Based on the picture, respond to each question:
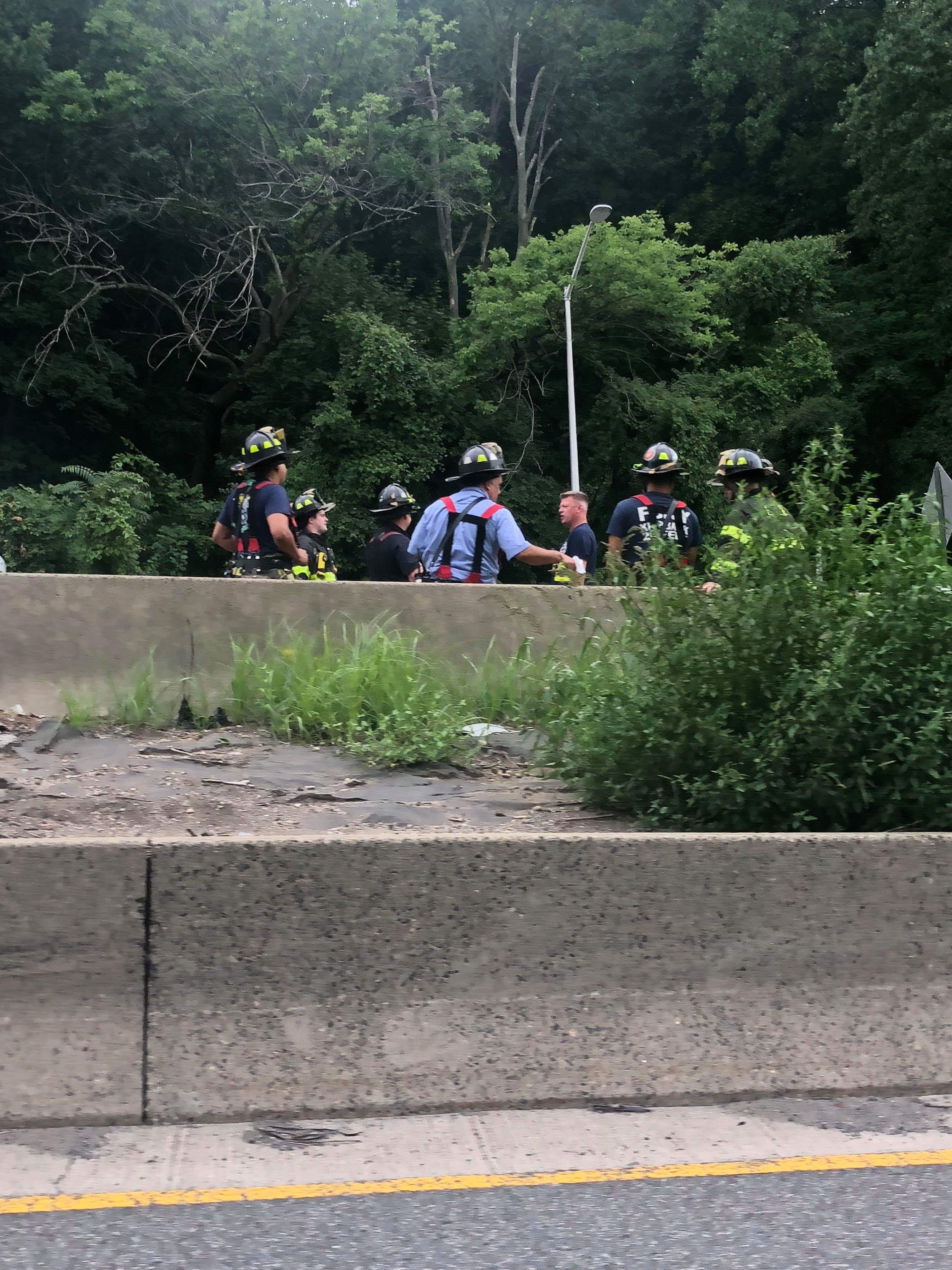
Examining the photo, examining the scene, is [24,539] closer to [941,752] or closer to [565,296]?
[565,296]

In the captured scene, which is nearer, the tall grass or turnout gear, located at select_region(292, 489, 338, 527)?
the tall grass

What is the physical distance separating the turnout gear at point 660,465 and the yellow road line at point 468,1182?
19.4 feet

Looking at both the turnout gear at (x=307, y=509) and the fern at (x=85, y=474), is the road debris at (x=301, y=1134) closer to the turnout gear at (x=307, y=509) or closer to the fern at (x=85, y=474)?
the turnout gear at (x=307, y=509)

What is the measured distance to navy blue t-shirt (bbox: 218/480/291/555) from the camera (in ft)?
30.4

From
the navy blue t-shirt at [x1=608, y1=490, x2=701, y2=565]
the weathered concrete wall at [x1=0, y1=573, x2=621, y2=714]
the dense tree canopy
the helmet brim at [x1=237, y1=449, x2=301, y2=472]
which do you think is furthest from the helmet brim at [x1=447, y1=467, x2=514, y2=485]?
the dense tree canopy

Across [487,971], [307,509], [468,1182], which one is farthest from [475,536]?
[468,1182]

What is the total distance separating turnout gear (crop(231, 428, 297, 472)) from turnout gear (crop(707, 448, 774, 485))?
268 centimetres

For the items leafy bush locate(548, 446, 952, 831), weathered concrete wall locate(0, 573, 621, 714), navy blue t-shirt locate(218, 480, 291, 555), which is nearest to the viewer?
leafy bush locate(548, 446, 952, 831)

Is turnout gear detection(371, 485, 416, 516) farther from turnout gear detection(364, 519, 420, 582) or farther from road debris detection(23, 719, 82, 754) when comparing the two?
road debris detection(23, 719, 82, 754)

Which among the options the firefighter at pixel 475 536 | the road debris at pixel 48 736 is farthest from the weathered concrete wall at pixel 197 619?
the firefighter at pixel 475 536

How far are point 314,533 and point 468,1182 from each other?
9540 mm

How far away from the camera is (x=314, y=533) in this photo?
1290 centimetres

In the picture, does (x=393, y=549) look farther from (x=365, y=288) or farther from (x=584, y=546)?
(x=365, y=288)

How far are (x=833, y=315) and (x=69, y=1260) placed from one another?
4260 cm
